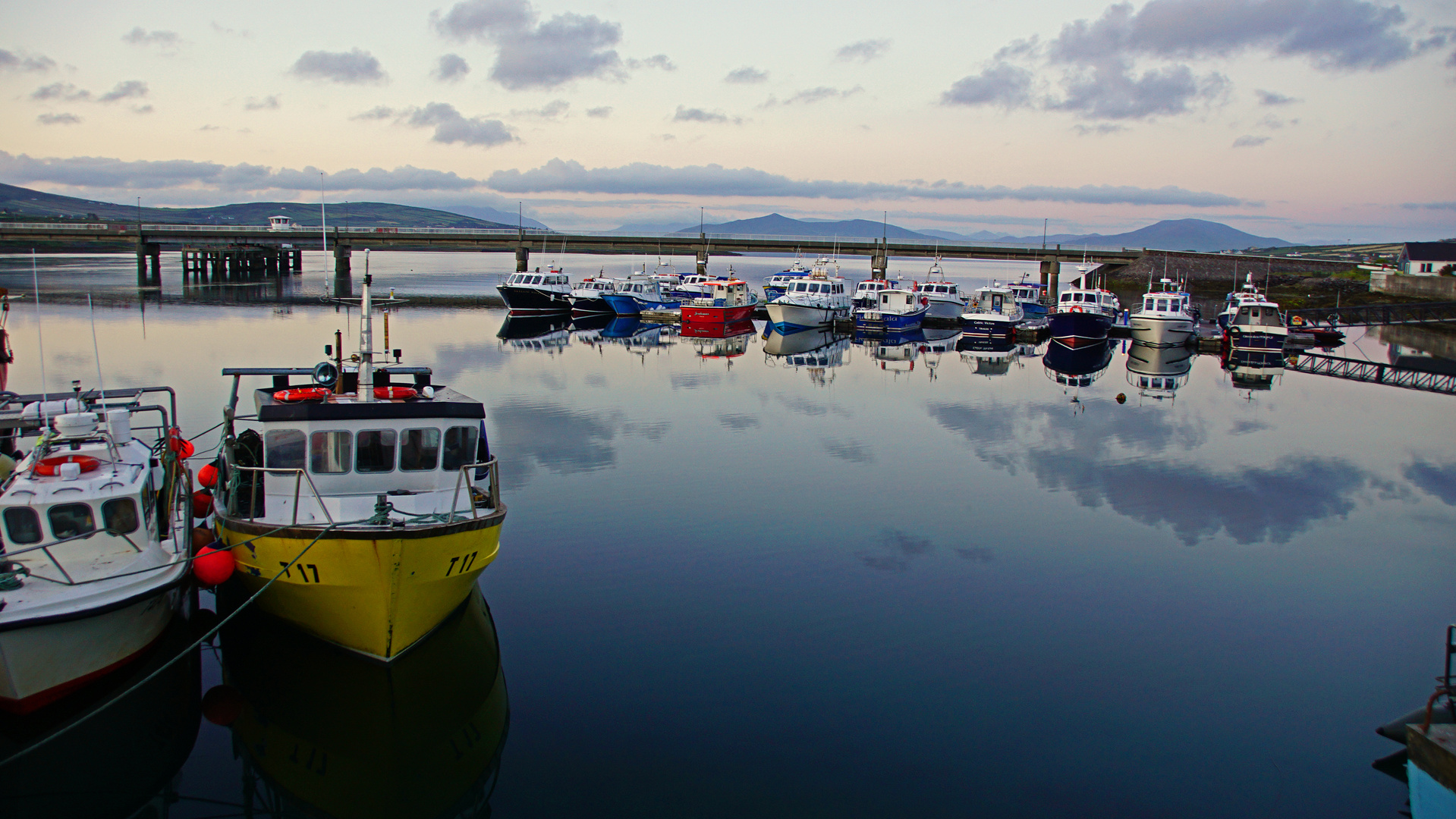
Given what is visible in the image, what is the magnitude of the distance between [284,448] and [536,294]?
46995mm

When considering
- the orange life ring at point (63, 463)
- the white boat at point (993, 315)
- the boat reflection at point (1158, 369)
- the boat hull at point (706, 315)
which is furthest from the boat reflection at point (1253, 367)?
the orange life ring at point (63, 463)

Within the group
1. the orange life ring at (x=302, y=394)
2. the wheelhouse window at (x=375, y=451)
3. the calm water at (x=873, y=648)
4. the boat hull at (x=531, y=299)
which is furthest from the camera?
the boat hull at (x=531, y=299)

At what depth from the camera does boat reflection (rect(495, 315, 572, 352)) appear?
156 ft

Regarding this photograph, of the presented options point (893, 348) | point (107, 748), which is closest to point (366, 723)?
point (107, 748)

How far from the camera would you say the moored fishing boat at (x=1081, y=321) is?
49219 mm

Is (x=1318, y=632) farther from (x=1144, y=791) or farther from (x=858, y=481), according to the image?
(x=858, y=481)

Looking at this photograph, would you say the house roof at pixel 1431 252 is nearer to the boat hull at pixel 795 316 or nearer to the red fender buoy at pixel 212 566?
the boat hull at pixel 795 316

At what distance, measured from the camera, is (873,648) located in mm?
12703

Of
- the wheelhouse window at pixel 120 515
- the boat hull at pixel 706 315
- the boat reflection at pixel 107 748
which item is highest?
the boat hull at pixel 706 315

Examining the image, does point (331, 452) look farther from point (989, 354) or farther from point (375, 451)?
point (989, 354)

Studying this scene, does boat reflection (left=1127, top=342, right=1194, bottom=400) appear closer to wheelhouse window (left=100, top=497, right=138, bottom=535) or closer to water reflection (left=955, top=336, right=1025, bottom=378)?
water reflection (left=955, top=336, right=1025, bottom=378)

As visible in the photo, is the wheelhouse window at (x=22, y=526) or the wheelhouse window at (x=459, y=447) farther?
the wheelhouse window at (x=459, y=447)

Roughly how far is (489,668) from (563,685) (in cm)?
122

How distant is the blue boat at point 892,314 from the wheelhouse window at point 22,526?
4902 cm
